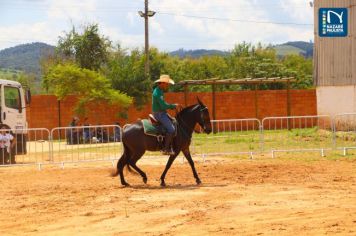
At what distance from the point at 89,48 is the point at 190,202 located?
38.6m

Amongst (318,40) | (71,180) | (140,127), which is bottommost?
(71,180)

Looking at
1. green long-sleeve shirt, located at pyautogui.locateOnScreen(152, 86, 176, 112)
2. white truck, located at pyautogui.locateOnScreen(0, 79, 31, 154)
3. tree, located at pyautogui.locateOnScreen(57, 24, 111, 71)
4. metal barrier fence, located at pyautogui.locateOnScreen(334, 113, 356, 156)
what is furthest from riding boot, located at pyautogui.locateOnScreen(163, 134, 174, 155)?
tree, located at pyautogui.locateOnScreen(57, 24, 111, 71)

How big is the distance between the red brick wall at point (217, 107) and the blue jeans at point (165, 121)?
21992 millimetres

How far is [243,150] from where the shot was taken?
21.5 meters

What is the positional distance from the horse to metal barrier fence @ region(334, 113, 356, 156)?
22.6ft

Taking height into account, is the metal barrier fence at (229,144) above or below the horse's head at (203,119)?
below

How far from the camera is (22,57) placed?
591 ft

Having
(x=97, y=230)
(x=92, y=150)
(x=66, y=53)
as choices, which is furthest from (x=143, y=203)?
(x=66, y=53)

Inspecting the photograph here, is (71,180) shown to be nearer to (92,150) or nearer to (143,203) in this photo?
(143,203)

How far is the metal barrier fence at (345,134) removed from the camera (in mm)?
21188

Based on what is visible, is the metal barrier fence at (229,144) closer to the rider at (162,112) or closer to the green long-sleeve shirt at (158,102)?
the rider at (162,112)

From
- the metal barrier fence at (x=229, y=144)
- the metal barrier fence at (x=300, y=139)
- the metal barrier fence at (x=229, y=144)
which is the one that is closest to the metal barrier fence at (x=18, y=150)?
the metal barrier fence at (x=229, y=144)

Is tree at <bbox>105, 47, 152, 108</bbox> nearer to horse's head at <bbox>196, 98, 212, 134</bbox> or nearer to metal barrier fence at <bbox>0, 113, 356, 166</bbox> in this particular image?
metal barrier fence at <bbox>0, 113, 356, 166</bbox>

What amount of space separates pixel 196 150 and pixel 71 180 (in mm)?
6454
